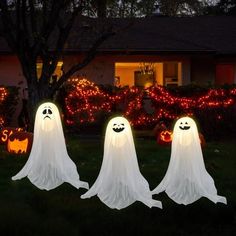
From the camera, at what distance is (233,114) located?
16.4 metres

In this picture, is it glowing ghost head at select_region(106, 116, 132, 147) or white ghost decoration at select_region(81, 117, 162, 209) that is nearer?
white ghost decoration at select_region(81, 117, 162, 209)

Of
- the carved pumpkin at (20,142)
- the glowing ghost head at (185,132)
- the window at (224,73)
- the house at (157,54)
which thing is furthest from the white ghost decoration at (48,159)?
the window at (224,73)

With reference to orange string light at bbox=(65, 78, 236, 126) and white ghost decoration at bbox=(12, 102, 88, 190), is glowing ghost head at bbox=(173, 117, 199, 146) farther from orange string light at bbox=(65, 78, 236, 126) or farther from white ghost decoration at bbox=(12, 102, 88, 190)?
orange string light at bbox=(65, 78, 236, 126)

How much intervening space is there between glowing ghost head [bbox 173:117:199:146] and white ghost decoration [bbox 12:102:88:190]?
5.39ft

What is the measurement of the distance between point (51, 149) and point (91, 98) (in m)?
8.68

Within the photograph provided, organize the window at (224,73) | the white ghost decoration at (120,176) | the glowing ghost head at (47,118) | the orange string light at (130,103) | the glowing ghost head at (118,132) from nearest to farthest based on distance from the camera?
the white ghost decoration at (120,176)
the glowing ghost head at (118,132)
the glowing ghost head at (47,118)
the orange string light at (130,103)
the window at (224,73)

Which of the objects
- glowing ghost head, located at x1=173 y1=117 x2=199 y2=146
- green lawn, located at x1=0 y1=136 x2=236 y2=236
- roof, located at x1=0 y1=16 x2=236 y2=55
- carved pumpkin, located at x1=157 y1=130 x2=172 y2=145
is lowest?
green lawn, located at x1=0 y1=136 x2=236 y2=236

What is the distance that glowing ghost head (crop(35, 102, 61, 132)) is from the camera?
8.70 m

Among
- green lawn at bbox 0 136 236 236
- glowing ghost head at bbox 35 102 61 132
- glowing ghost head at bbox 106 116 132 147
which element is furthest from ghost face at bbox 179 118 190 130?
glowing ghost head at bbox 35 102 61 132

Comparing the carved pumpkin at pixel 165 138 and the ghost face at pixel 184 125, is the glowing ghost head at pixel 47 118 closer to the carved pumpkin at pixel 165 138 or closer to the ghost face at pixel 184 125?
the ghost face at pixel 184 125

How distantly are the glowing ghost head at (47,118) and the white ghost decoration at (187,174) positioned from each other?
1885mm

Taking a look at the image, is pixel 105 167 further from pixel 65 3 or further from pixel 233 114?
pixel 233 114

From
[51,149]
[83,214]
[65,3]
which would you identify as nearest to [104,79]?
[65,3]

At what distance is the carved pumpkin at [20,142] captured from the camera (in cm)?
1204
